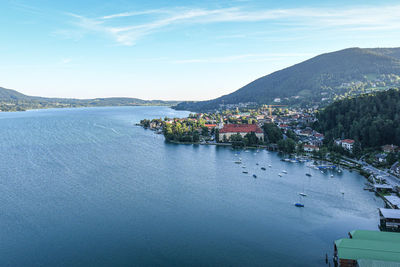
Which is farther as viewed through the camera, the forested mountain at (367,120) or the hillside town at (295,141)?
the forested mountain at (367,120)

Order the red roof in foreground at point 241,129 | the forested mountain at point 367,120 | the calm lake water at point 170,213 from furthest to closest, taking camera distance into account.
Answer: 1. the red roof in foreground at point 241,129
2. the forested mountain at point 367,120
3. the calm lake water at point 170,213

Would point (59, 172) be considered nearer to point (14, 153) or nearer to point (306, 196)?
point (14, 153)

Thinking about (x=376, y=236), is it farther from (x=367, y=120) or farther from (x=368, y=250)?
(x=367, y=120)

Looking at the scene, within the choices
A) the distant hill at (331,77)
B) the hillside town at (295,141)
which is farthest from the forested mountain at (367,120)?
the distant hill at (331,77)

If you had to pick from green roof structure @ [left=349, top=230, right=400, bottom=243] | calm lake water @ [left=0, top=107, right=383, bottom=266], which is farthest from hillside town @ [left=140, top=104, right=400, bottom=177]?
green roof structure @ [left=349, top=230, right=400, bottom=243]

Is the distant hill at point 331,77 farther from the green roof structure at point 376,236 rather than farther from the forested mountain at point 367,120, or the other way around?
the green roof structure at point 376,236
